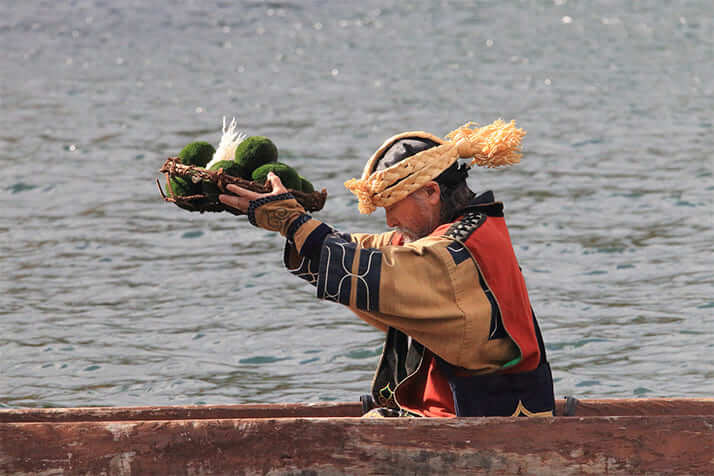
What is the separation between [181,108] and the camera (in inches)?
744

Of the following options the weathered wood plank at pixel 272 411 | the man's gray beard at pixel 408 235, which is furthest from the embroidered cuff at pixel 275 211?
the weathered wood plank at pixel 272 411

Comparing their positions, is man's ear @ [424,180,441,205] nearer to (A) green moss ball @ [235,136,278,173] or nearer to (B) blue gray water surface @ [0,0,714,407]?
(A) green moss ball @ [235,136,278,173]

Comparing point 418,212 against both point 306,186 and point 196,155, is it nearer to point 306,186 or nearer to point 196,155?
point 306,186

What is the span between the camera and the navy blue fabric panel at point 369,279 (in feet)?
14.1

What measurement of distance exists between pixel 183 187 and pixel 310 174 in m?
9.46

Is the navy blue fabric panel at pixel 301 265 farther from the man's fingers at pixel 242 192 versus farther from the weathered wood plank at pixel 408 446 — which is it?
the weathered wood plank at pixel 408 446

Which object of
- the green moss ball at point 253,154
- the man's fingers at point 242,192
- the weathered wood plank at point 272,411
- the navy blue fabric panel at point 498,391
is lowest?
the weathered wood plank at point 272,411

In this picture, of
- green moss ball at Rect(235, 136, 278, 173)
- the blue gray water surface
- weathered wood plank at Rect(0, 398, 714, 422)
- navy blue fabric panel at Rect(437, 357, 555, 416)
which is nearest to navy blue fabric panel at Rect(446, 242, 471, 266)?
navy blue fabric panel at Rect(437, 357, 555, 416)

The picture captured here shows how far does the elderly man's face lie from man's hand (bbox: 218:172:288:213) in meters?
0.41

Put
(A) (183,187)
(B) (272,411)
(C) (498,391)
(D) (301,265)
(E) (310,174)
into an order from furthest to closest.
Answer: (E) (310,174) → (B) (272,411) → (D) (301,265) → (A) (183,187) → (C) (498,391)

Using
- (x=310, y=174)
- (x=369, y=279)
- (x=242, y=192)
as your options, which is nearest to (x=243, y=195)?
(x=242, y=192)

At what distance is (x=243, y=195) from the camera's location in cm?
450

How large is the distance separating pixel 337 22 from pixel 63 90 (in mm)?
7489

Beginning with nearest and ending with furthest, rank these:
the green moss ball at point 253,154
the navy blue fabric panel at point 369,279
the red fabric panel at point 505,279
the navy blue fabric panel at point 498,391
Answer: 1. the navy blue fabric panel at point 369,279
2. the red fabric panel at point 505,279
3. the navy blue fabric panel at point 498,391
4. the green moss ball at point 253,154
